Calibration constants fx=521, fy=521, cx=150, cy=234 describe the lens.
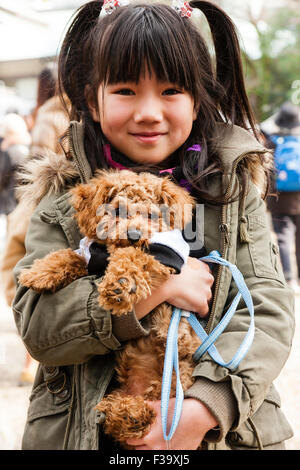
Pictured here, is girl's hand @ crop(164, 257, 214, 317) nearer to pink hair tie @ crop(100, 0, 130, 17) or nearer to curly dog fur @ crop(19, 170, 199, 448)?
curly dog fur @ crop(19, 170, 199, 448)

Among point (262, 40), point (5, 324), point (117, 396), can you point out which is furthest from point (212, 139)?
point (262, 40)

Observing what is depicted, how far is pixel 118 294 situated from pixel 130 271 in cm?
7

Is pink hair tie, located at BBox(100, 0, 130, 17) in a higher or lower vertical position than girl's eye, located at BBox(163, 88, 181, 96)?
higher

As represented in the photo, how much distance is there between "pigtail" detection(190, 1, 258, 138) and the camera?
224cm

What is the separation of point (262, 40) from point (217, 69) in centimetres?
1662

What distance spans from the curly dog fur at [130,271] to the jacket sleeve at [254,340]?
0.10 m

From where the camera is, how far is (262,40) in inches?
688

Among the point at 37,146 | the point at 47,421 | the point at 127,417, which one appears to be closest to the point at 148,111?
the point at 127,417

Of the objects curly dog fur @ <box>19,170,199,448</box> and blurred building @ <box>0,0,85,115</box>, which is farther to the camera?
blurred building @ <box>0,0,85,115</box>

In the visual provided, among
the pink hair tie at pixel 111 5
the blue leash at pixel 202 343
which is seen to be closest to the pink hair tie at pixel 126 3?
the pink hair tie at pixel 111 5

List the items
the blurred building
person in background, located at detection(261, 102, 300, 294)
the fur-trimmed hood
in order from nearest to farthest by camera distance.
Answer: the fur-trimmed hood, the blurred building, person in background, located at detection(261, 102, 300, 294)

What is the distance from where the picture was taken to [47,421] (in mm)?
1799

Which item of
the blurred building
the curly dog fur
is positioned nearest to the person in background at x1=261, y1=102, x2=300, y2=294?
the blurred building

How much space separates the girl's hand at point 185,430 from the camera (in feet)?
5.27
